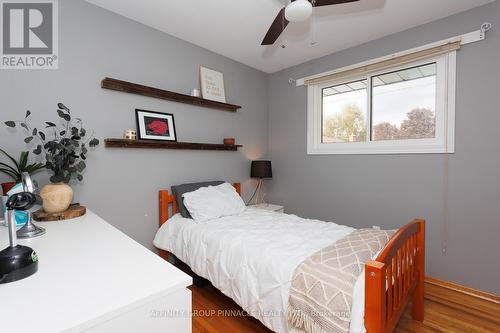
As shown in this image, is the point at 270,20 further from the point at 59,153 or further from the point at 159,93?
the point at 59,153

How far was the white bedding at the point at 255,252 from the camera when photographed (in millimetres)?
1458

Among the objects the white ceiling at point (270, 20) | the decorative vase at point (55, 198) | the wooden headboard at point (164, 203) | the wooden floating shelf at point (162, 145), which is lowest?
the wooden headboard at point (164, 203)

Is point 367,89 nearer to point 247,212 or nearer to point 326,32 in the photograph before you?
point 326,32

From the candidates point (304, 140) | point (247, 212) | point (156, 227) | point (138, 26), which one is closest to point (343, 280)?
point (247, 212)

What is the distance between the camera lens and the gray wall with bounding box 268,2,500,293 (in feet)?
6.91

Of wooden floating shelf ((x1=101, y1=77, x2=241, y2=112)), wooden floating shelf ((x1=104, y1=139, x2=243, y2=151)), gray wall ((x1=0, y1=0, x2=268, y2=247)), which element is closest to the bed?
gray wall ((x1=0, y1=0, x2=268, y2=247))

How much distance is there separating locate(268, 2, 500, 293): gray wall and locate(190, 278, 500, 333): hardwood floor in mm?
178

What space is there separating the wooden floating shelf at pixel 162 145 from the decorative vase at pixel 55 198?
61cm

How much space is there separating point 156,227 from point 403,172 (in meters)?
2.76

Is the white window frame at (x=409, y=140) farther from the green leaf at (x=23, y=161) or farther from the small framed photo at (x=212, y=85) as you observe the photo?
the green leaf at (x=23, y=161)
